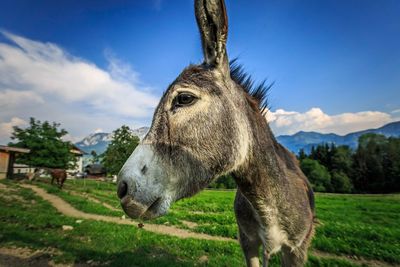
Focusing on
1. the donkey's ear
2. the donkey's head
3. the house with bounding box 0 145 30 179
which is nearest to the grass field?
the donkey's head

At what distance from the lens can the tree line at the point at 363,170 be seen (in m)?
50.3

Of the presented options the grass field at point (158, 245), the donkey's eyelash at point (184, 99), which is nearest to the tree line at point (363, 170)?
the grass field at point (158, 245)

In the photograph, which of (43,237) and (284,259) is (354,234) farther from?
(43,237)

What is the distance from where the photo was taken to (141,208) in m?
1.79

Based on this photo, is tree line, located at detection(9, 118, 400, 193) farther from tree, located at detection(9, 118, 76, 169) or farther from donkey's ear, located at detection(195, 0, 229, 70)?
donkey's ear, located at detection(195, 0, 229, 70)

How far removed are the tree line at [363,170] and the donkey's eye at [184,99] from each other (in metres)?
59.6

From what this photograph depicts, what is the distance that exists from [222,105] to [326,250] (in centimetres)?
753

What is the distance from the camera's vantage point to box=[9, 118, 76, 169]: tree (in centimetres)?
4075

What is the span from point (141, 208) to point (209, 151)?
0.78 m

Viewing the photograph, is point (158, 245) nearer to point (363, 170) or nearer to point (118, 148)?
point (118, 148)

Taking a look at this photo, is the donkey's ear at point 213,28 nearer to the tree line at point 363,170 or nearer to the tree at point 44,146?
the tree at point 44,146

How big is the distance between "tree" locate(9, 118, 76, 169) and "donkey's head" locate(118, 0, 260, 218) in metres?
47.3

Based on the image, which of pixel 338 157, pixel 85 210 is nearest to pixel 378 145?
pixel 338 157

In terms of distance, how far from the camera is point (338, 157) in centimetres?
6084
